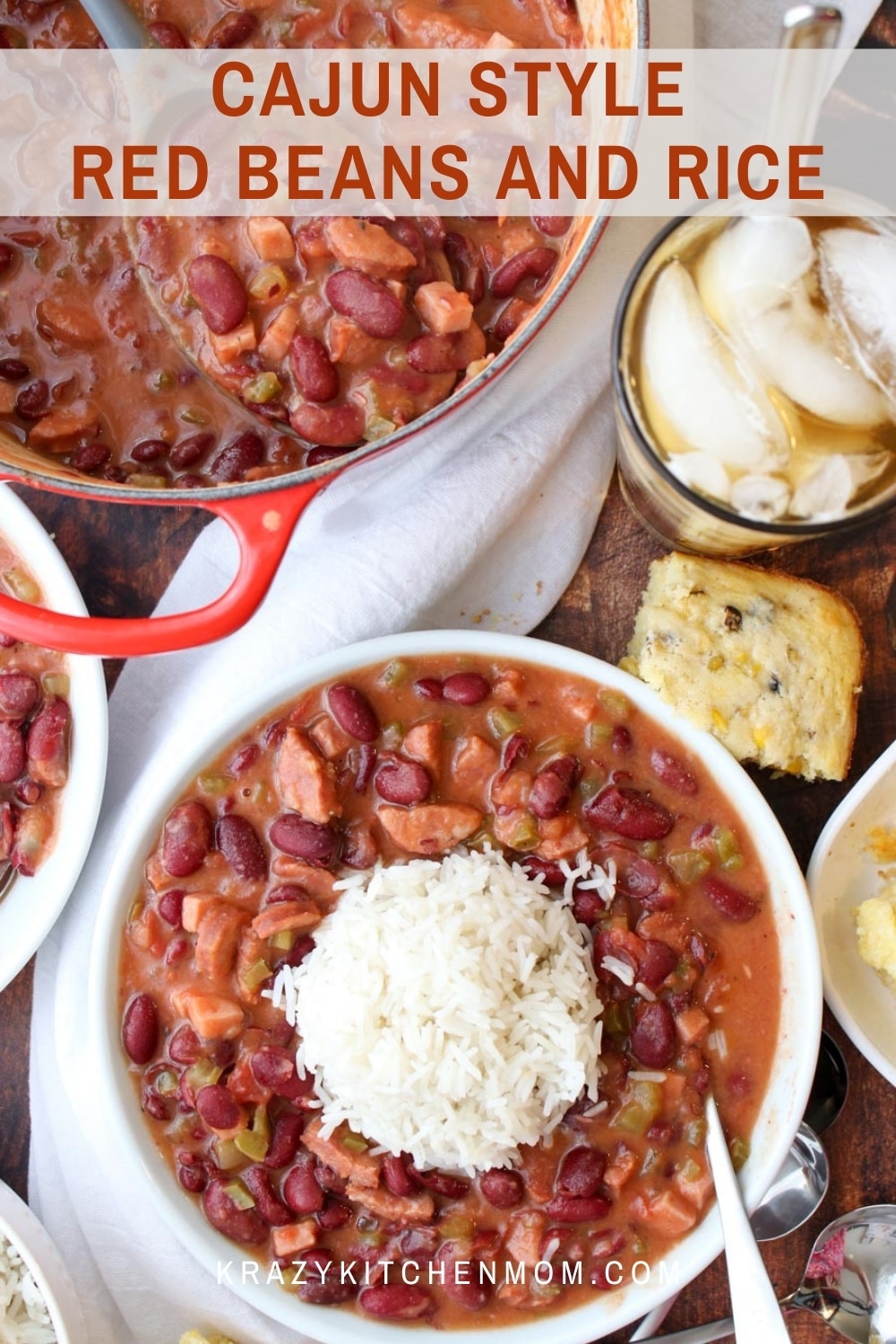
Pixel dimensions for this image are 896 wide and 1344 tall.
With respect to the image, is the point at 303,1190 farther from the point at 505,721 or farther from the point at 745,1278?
the point at 505,721

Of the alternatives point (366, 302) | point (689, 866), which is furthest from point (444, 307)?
point (689, 866)

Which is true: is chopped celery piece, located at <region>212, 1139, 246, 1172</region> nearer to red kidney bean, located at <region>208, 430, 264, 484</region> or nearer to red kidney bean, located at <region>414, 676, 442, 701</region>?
red kidney bean, located at <region>414, 676, 442, 701</region>

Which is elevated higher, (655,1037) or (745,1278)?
(655,1037)

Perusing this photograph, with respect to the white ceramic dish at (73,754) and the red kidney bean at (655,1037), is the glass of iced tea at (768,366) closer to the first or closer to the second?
the red kidney bean at (655,1037)

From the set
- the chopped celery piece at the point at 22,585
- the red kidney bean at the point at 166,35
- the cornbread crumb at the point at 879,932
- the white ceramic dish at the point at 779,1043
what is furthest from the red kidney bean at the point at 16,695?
the cornbread crumb at the point at 879,932

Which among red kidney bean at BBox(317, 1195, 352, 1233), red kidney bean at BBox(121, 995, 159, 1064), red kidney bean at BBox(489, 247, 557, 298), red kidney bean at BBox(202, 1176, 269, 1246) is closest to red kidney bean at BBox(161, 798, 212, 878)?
red kidney bean at BBox(121, 995, 159, 1064)

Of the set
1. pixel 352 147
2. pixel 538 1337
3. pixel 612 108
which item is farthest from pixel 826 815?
pixel 352 147
